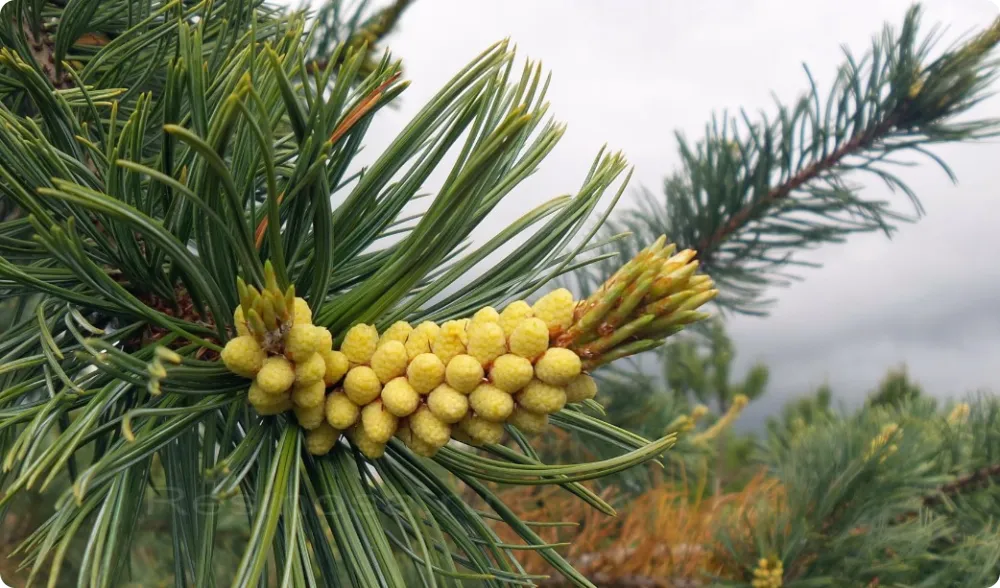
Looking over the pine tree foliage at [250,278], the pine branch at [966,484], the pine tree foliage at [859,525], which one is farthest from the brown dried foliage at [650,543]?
the pine tree foliage at [250,278]

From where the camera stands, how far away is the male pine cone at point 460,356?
8.0 inches

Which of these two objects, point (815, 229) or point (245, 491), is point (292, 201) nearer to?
point (245, 491)

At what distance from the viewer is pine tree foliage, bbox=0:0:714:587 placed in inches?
8.0

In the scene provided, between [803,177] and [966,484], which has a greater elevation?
[803,177]

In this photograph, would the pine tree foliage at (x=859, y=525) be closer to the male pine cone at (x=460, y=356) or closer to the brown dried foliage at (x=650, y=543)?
the brown dried foliage at (x=650, y=543)

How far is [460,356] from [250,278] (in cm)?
6

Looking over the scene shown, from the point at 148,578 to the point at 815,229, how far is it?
69 cm

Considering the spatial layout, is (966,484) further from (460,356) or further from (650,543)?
(460,356)

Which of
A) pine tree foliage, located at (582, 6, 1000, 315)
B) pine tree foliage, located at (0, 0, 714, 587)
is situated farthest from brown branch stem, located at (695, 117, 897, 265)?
pine tree foliage, located at (0, 0, 714, 587)

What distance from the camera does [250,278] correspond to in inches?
8.7

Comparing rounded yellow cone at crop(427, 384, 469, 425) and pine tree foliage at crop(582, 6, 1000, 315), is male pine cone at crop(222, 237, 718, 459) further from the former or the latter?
pine tree foliage at crop(582, 6, 1000, 315)

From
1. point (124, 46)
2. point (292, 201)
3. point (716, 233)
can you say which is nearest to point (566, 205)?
point (292, 201)

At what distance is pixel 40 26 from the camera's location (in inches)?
13.5

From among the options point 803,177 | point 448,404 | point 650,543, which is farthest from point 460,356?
point 803,177
